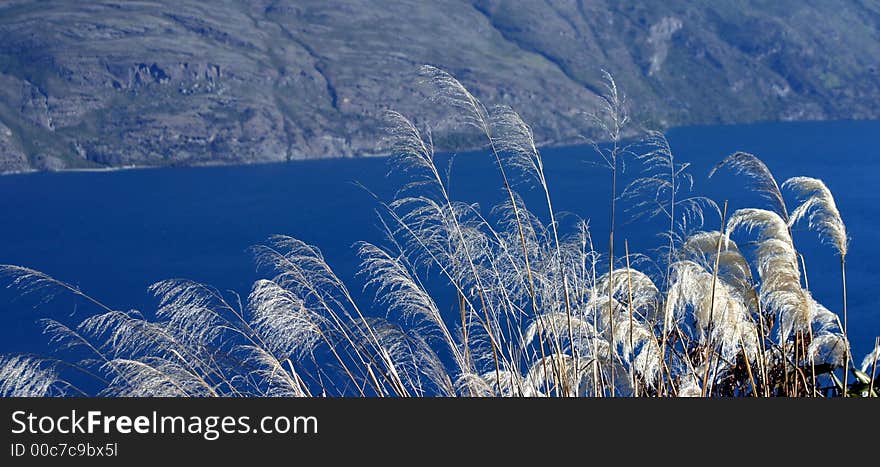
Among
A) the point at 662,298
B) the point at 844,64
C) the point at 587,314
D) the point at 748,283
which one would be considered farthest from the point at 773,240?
the point at 844,64

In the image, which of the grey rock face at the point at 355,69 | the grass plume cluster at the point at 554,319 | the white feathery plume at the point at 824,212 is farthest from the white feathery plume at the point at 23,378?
the grey rock face at the point at 355,69

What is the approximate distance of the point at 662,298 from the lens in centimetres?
381

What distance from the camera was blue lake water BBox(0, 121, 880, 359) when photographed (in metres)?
39.4

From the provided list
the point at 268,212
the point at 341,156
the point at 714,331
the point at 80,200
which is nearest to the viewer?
the point at 714,331

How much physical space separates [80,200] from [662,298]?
7920 centimetres

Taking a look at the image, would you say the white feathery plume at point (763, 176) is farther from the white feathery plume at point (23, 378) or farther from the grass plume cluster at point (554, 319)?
the white feathery plume at point (23, 378)

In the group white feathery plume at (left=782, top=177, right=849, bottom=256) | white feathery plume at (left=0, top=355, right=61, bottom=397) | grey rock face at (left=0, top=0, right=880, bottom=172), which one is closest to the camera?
white feathery plume at (left=0, top=355, right=61, bottom=397)

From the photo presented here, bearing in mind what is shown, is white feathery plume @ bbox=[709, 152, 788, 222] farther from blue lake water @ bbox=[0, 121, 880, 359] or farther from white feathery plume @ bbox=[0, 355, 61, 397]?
blue lake water @ bbox=[0, 121, 880, 359]

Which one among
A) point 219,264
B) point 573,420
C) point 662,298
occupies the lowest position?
point 219,264

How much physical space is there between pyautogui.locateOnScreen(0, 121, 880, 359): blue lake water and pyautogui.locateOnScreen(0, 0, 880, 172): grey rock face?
40.4 ft

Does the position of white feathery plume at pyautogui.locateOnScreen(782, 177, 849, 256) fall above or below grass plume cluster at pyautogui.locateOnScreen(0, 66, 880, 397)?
above

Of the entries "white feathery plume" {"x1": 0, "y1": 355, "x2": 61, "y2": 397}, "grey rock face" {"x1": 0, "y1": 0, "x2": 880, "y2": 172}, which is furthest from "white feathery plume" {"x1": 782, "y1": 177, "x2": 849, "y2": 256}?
"grey rock face" {"x1": 0, "y1": 0, "x2": 880, "y2": 172}

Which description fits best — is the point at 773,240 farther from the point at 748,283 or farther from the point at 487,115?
the point at 487,115

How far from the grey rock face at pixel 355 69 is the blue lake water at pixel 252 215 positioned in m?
12.3
